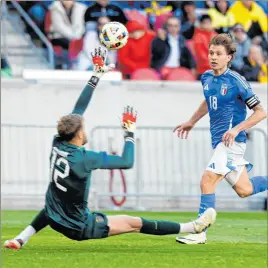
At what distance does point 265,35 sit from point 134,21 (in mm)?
3224

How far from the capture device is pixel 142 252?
1066 centimetres

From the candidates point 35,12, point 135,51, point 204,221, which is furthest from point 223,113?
point 35,12

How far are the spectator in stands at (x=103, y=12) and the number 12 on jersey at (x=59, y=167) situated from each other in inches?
467

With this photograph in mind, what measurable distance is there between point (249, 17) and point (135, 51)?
3.23 metres

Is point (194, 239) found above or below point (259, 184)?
below

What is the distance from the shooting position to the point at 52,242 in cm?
1198

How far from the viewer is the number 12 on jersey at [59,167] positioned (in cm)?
969

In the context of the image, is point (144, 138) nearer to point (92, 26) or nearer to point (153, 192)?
point (153, 192)

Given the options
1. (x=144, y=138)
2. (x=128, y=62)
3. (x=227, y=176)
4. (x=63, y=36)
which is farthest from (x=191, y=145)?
(x=227, y=176)

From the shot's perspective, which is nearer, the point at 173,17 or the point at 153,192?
the point at 153,192

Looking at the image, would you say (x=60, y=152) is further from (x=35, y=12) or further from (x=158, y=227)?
(x=35, y=12)

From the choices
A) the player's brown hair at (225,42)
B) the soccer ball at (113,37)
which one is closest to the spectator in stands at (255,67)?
the player's brown hair at (225,42)

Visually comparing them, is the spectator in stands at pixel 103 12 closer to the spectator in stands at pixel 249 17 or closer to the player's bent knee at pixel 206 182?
the spectator in stands at pixel 249 17

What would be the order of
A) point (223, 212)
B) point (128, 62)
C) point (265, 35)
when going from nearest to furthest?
1. point (223, 212)
2. point (128, 62)
3. point (265, 35)
